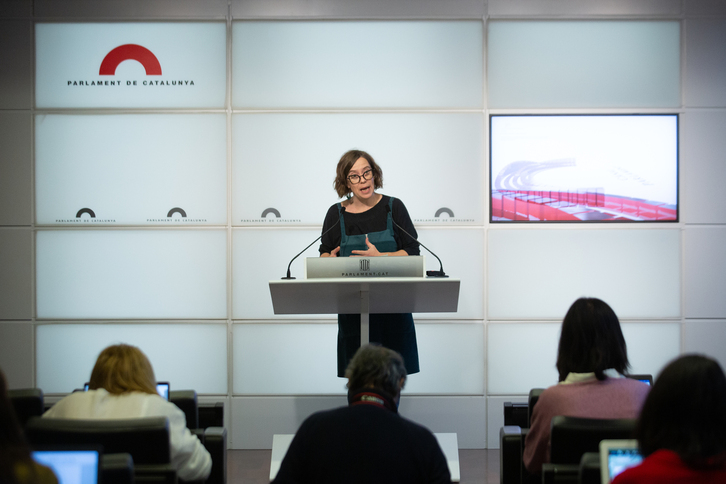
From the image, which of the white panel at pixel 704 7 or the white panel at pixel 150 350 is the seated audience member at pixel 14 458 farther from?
the white panel at pixel 704 7

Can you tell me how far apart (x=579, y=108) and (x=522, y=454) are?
3032mm

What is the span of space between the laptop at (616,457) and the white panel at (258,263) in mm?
3203

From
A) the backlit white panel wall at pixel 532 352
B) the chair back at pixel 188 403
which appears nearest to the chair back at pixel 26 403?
the chair back at pixel 188 403

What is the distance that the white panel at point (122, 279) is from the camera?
4609 mm

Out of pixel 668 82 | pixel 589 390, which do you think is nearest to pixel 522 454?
pixel 589 390

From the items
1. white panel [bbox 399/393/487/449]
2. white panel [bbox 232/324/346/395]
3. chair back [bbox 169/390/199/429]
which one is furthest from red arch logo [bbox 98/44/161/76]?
white panel [bbox 399/393/487/449]

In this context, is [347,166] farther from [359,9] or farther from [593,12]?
[593,12]

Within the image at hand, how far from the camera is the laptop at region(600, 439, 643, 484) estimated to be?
153cm

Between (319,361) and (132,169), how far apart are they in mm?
2109

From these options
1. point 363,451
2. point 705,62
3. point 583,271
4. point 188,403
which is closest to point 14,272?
point 188,403

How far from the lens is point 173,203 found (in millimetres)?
4641

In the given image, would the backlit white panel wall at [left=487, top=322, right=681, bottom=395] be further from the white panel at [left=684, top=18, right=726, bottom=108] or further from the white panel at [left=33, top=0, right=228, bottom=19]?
the white panel at [left=33, top=0, right=228, bottom=19]

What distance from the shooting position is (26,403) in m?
2.38

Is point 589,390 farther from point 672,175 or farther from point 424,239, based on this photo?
point 672,175
